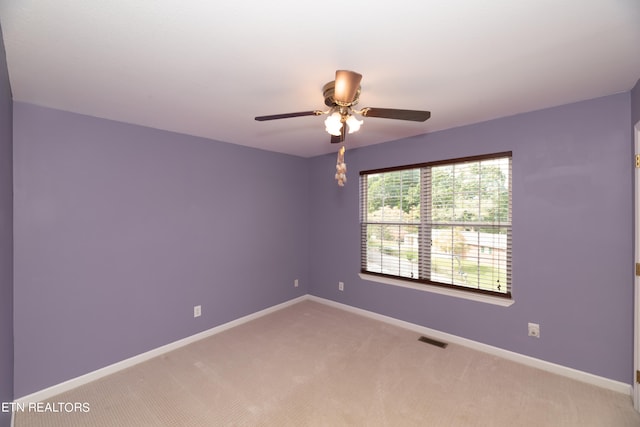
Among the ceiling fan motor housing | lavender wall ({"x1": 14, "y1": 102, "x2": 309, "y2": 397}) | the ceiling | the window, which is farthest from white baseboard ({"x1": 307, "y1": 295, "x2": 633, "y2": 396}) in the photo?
the ceiling fan motor housing

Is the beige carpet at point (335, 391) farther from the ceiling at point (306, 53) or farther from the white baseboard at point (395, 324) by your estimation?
the ceiling at point (306, 53)

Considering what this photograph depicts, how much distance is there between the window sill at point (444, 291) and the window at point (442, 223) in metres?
0.05

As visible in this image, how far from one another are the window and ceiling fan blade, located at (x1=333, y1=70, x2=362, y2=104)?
2046mm

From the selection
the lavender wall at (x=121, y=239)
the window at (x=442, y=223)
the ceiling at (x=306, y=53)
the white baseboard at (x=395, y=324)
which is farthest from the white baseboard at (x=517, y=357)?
the ceiling at (x=306, y=53)

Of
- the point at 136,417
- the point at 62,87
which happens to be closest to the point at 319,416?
the point at 136,417

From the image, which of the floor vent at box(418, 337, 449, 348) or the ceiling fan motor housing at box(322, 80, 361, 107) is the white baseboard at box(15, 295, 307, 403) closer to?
the floor vent at box(418, 337, 449, 348)

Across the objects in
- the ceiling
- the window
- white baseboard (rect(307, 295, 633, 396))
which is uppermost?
the ceiling

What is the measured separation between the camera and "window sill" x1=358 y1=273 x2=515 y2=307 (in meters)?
2.81

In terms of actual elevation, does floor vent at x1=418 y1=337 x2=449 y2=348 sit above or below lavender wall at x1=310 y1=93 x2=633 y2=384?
below

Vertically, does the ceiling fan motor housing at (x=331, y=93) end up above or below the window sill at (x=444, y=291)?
above

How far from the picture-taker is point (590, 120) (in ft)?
7.64

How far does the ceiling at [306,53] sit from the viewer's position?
48.9 inches

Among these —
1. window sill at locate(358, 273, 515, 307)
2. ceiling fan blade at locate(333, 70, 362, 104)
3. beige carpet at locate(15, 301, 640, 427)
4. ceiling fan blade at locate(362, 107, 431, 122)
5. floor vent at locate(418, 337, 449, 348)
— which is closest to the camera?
ceiling fan blade at locate(333, 70, 362, 104)

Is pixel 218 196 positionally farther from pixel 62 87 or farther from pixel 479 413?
pixel 479 413
